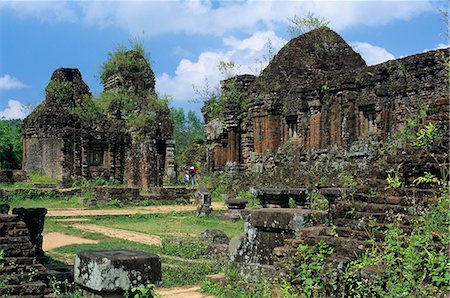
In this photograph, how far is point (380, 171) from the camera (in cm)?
762

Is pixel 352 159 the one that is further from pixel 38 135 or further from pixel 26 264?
pixel 38 135

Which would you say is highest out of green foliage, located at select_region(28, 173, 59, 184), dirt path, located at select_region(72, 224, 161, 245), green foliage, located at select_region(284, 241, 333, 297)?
green foliage, located at select_region(28, 173, 59, 184)

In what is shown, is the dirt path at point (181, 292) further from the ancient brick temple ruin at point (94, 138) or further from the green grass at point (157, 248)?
the ancient brick temple ruin at point (94, 138)

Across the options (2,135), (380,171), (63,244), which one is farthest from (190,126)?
(380,171)

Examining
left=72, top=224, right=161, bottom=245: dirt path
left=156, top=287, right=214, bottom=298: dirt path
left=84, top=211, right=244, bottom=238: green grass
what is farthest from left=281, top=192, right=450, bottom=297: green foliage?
left=84, top=211, right=244, bottom=238: green grass

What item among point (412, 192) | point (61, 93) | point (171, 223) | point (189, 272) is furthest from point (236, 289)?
point (61, 93)

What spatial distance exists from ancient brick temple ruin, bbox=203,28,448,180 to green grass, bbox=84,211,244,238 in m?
6.97

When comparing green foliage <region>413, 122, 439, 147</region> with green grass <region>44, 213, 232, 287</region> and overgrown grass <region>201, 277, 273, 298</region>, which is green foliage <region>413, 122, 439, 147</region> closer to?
overgrown grass <region>201, 277, 273, 298</region>

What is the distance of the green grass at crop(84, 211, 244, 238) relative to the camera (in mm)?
16416

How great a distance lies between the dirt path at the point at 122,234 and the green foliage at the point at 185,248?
1.43 meters

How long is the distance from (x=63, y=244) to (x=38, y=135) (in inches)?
967

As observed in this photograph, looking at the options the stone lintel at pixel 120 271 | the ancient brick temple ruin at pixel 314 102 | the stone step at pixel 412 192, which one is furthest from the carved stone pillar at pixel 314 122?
the stone lintel at pixel 120 271

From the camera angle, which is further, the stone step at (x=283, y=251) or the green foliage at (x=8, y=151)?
the green foliage at (x=8, y=151)

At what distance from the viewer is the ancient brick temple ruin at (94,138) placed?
3272 cm
